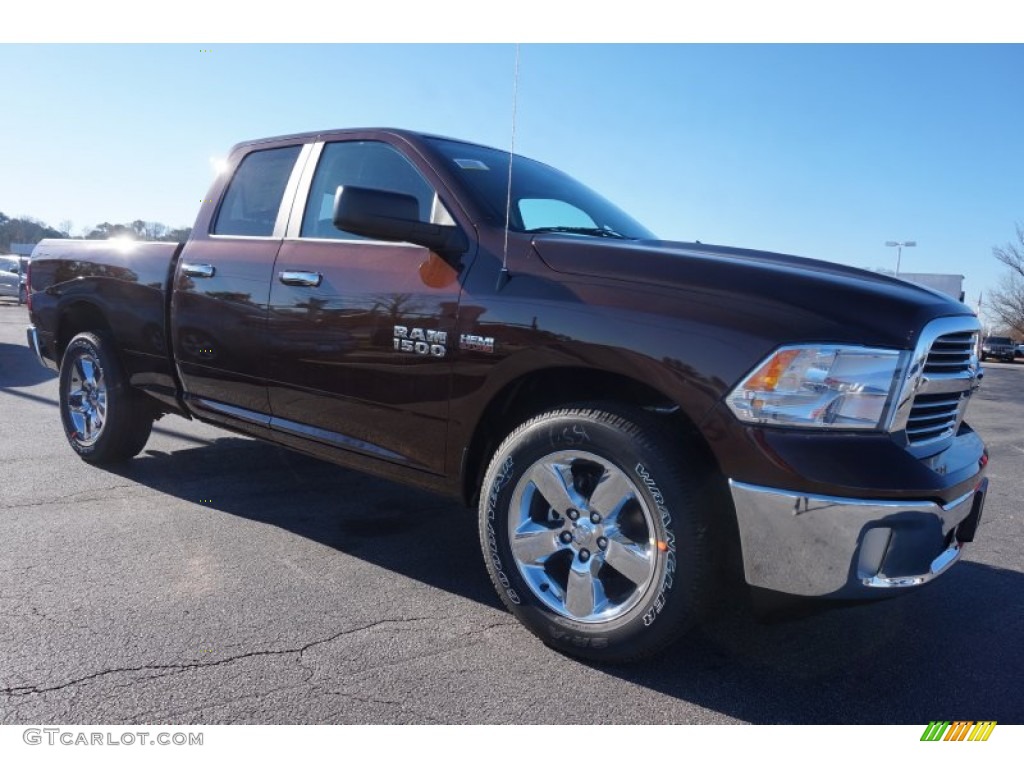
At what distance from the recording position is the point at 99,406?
4902mm

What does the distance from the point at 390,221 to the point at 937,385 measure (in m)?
1.95

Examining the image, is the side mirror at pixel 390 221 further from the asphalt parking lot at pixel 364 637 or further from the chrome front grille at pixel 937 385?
the chrome front grille at pixel 937 385

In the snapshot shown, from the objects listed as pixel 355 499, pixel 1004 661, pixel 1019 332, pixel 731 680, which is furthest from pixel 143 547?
pixel 1019 332

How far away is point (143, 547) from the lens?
11.7 feet

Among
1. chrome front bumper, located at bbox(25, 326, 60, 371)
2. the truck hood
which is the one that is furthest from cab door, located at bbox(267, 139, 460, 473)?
chrome front bumper, located at bbox(25, 326, 60, 371)

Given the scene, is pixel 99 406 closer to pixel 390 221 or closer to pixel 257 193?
pixel 257 193

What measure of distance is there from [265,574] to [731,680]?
190 centimetres

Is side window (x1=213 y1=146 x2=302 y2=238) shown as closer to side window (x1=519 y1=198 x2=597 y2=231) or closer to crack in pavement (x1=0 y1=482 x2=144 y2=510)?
side window (x1=519 y1=198 x2=597 y2=231)

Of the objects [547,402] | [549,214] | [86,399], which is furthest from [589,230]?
[86,399]

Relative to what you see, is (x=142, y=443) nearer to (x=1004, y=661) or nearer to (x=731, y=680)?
(x=731, y=680)

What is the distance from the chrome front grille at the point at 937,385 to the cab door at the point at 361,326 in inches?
60.8

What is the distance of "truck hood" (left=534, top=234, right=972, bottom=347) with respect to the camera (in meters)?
2.31

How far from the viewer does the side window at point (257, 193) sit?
13.1 feet
